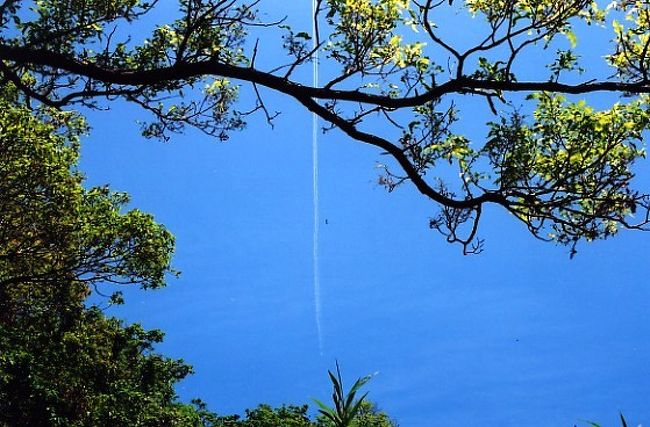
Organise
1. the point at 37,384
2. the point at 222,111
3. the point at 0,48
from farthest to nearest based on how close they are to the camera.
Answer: the point at 37,384 < the point at 222,111 < the point at 0,48

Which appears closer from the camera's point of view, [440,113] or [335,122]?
[335,122]

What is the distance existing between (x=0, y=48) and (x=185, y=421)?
11524 mm

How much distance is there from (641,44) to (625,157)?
1.29 meters

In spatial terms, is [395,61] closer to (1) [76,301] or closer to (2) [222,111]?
(2) [222,111]

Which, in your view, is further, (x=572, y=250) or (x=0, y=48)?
(x=572, y=250)

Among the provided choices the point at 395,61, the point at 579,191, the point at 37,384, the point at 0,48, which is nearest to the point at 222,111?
the point at 395,61

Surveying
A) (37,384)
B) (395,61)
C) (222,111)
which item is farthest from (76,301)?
(395,61)

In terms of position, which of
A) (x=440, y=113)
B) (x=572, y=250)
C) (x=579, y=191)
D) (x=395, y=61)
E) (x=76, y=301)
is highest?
(x=76, y=301)

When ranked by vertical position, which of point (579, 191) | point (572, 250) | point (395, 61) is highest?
point (395, 61)

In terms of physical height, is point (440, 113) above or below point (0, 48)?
above

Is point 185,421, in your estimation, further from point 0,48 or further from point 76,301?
point 0,48

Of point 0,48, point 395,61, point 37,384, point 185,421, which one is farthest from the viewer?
point 185,421

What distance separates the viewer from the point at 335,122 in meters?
7.59

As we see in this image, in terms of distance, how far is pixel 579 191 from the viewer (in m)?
8.30
